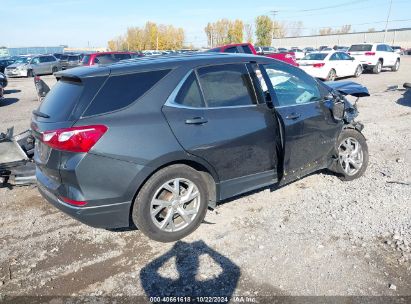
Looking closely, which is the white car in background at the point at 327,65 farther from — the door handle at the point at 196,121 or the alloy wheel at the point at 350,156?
the door handle at the point at 196,121

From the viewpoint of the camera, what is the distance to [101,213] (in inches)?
120

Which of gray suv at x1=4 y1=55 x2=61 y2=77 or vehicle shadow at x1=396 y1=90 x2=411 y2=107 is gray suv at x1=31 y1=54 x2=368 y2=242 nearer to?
vehicle shadow at x1=396 y1=90 x2=411 y2=107

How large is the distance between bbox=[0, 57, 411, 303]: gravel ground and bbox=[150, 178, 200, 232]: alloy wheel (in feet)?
0.74

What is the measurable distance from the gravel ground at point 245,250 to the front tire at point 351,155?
166 millimetres

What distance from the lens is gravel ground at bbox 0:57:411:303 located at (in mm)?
2850

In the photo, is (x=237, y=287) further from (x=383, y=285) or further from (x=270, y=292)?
(x=383, y=285)

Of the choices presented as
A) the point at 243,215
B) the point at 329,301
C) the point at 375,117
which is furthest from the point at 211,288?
the point at 375,117

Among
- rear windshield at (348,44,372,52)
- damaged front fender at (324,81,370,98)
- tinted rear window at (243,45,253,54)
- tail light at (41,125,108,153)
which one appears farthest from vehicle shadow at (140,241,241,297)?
rear windshield at (348,44,372,52)

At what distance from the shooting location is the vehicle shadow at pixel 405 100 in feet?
34.0

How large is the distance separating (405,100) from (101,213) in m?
10.9

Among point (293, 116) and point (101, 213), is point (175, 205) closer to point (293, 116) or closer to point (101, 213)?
point (101, 213)

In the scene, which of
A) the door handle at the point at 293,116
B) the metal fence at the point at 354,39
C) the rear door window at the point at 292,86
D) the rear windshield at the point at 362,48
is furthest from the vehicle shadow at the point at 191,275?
the metal fence at the point at 354,39

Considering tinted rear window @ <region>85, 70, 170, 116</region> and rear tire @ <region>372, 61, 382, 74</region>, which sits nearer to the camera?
tinted rear window @ <region>85, 70, 170, 116</region>

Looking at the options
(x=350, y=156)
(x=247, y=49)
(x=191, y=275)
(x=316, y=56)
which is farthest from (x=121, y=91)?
(x=316, y=56)
